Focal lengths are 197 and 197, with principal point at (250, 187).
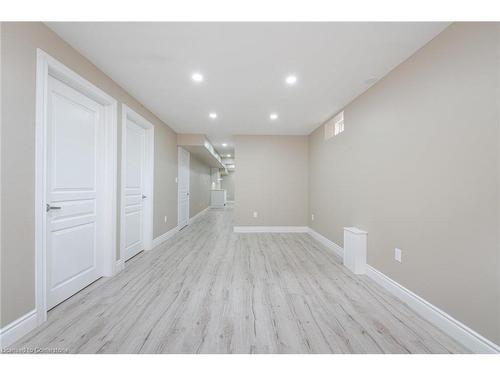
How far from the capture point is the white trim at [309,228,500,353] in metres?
1.32

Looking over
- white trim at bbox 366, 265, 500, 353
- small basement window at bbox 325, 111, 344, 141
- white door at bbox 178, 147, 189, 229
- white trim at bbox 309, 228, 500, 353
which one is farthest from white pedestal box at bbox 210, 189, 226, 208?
white trim at bbox 366, 265, 500, 353

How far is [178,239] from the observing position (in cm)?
432

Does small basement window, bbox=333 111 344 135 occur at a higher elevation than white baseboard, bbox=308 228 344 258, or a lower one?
higher

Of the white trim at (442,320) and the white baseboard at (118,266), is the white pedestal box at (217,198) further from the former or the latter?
the white trim at (442,320)

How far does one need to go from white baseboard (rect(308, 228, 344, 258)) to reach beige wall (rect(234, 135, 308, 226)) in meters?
0.48

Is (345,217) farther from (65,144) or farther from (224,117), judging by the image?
(65,144)

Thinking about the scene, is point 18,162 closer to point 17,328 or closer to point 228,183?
point 17,328

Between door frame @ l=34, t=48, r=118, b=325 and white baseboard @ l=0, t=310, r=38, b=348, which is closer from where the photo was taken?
white baseboard @ l=0, t=310, r=38, b=348

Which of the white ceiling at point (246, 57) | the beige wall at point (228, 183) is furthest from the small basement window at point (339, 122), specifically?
the beige wall at point (228, 183)

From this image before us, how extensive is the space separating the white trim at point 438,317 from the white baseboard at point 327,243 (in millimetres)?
816

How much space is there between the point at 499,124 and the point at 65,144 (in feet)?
11.3

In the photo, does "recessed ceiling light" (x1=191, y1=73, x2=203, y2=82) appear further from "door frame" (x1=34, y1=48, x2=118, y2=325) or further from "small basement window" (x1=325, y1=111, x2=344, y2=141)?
"small basement window" (x1=325, y1=111, x2=344, y2=141)

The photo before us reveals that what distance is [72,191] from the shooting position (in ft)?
6.59
